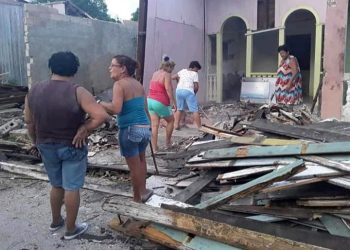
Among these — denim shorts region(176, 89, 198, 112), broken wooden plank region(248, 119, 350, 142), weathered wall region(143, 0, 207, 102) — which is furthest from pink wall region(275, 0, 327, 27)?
broken wooden plank region(248, 119, 350, 142)

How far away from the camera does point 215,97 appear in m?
14.2

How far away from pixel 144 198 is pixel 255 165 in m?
1.17

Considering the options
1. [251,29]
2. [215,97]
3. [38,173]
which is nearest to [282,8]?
[251,29]

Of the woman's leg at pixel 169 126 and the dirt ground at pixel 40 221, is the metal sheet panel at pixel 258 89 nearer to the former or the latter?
the woman's leg at pixel 169 126

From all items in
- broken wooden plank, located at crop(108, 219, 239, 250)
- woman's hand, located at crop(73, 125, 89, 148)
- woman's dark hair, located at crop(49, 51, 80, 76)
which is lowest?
broken wooden plank, located at crop(108, 219, 239, 250)

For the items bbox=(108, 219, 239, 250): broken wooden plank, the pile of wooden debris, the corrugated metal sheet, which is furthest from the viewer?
the corrugated metal sheet

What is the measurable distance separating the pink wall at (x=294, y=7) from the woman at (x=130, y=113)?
8.84m

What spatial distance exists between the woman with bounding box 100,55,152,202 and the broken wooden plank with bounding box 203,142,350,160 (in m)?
0.78

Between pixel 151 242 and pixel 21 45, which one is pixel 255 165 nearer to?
pixel 151 242

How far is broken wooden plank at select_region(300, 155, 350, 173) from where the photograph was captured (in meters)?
3.37

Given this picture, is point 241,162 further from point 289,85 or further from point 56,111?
point 289,85

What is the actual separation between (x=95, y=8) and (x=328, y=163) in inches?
1570

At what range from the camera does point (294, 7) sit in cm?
1214

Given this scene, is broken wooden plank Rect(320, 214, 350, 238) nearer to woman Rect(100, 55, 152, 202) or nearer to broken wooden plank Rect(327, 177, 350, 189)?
broken wooden plank Rect(327, 177, 350, 189)
